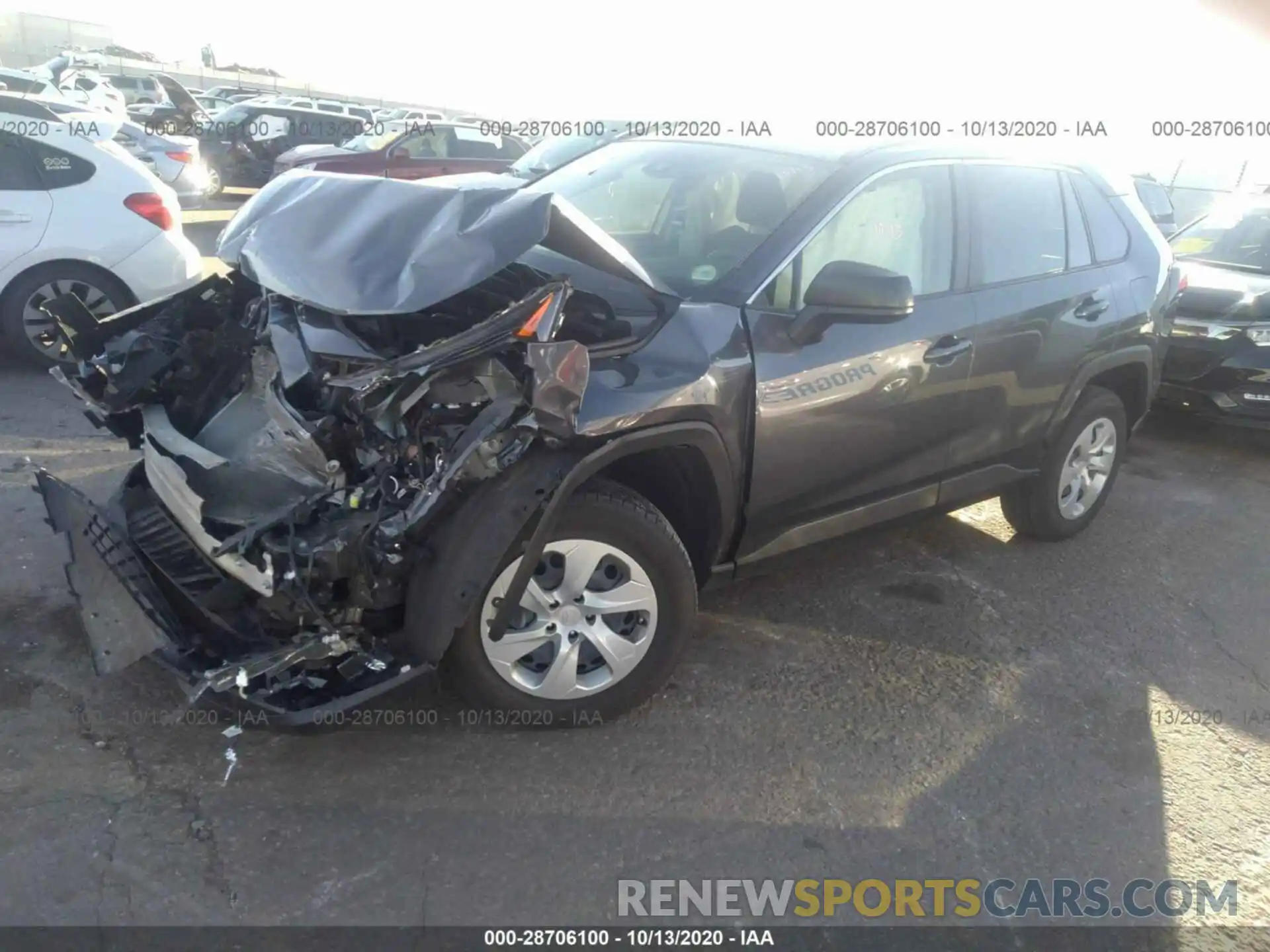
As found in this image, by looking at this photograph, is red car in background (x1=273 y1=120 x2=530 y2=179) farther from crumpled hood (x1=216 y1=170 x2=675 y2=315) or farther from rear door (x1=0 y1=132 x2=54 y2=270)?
crumpled hood (x1=216 y1=170 x2=675 y2=315)

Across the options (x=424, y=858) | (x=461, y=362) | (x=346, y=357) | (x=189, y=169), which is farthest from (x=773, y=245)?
(x=189, y=169)

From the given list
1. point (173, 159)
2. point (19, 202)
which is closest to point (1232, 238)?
point (19, 202)

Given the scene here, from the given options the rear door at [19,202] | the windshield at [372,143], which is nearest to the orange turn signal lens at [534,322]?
the rear door at [19,202]

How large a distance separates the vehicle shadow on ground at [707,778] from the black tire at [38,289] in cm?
316

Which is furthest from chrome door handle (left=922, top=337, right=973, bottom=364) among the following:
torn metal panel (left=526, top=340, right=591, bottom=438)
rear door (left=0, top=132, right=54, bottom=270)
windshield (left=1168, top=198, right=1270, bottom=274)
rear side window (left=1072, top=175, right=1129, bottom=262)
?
rear door (left=0, top=132, right=54, bottom=270)

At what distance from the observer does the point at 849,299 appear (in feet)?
10.3

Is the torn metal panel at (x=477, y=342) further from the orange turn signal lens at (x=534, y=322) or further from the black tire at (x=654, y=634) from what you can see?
the black tire at (x=654, y=634)

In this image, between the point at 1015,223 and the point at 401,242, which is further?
the point at 1015,223

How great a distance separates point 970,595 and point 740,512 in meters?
1.60

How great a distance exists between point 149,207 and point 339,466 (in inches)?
169

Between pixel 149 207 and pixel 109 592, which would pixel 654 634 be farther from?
pixel 149 207

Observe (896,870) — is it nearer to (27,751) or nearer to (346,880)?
(346,880)
